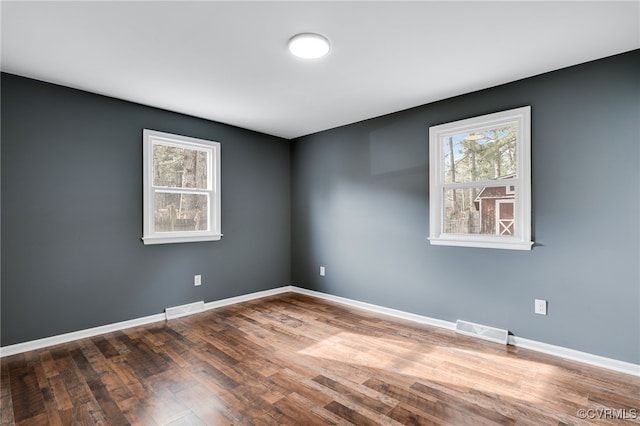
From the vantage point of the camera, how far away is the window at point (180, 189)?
140 inches

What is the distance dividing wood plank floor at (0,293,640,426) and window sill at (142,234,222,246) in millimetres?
947

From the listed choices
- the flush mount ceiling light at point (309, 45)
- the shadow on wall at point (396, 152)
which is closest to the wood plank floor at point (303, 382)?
the shadow on wall at point (396, 152)

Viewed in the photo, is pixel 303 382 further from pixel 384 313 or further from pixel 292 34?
pixel 292 34

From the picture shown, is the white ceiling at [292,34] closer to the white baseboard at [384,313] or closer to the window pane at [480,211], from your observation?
the window pane at [480,211]

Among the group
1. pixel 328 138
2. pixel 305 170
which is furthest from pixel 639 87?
pixel 305 170

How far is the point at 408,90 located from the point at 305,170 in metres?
2.14

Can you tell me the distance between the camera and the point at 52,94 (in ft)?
9.64

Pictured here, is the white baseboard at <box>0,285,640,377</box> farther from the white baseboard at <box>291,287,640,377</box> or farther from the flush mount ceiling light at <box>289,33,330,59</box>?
the flush mount ceiling light at <box>289,33,330,59</box>

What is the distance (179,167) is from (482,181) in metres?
3.42

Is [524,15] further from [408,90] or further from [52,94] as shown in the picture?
[52,94]

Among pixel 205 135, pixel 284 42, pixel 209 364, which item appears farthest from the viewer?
pixel 205 135

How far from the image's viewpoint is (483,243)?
3.09 m

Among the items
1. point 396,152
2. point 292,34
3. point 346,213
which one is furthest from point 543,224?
point 292,34
